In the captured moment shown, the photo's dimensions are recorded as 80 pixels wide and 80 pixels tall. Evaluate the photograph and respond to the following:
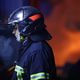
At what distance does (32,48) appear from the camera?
1.75 meters

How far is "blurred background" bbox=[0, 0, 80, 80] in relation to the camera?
3508 millimetres

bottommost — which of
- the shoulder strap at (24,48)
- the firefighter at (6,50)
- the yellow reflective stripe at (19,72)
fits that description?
the firefighter at (6,50)

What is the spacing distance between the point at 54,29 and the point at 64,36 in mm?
183

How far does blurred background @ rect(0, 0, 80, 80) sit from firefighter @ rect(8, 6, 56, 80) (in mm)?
1578

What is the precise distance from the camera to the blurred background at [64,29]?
3.51 m

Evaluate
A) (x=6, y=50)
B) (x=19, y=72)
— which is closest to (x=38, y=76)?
(x=19, y=72)

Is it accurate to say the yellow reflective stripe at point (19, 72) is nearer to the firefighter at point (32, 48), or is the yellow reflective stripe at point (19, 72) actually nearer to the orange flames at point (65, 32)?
the firefighter at point (32, 48)

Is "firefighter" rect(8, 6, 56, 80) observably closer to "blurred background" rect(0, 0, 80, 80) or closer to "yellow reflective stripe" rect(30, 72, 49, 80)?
"yellow reflective stripe" rect(30, 72, 49, 80)

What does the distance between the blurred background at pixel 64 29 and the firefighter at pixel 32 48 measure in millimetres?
1578

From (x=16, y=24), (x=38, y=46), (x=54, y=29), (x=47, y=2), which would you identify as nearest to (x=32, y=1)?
(x=47, y=2)

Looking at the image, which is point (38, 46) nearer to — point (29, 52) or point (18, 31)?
point (29, 52)

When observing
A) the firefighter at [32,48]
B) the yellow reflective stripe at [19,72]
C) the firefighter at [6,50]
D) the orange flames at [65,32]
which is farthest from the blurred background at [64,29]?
the yellow reflective stripe at [19,72]

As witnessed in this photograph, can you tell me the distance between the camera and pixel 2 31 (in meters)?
3.01

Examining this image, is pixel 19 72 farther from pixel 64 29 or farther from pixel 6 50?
pixel 64 29
